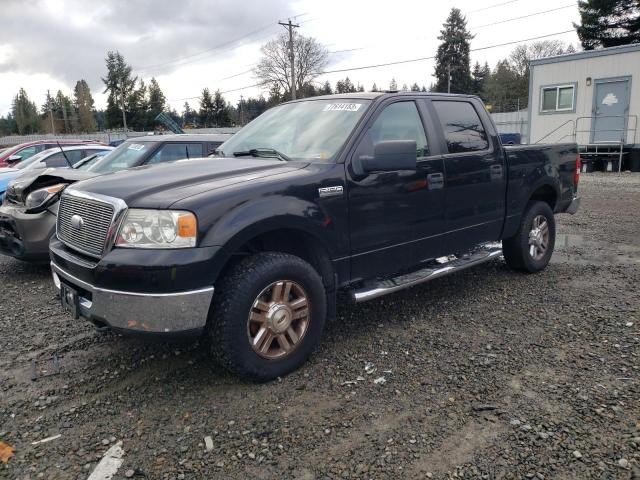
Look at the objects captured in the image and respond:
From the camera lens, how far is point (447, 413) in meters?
2.96

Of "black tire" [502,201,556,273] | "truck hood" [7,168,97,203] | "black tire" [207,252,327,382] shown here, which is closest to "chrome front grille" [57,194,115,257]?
"black tire" [207,252,327,382]

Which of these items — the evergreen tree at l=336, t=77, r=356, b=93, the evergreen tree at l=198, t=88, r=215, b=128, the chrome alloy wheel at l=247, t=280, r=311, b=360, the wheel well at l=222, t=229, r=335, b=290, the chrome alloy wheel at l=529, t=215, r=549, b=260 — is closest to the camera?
the chrome alloy wheel at l=247, t=280, r=311, b=360

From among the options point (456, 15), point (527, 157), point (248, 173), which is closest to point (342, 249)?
point (248, 173)

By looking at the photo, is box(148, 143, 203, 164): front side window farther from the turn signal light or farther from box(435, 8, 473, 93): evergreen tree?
box(435, 8, 473, 93): evergreen tree

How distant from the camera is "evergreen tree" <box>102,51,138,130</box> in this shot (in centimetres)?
7569

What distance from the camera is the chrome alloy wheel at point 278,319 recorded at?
3242 millimetres

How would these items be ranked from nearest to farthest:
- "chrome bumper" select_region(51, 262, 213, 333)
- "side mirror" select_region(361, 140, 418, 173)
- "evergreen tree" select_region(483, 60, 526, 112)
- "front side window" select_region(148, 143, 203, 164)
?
"chrome bumper" select_region(51, 262, 213, 333) < "side mirror" select_region(361, 140, 418, 173) < "front side window" select_region(148, 143, 203, 164) < "evergreen tree" select_region(483, 60, 526, 112)

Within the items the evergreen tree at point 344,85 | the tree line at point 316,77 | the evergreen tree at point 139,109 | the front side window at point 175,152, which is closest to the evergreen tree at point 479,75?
the tree line at point 316,77

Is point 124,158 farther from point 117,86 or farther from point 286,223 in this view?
point 117,86

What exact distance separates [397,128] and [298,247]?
4.44ft

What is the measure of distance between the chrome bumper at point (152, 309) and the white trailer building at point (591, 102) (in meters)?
18.5

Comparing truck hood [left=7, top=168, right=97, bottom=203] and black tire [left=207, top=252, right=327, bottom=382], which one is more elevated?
truck hood [left=7, top=168, right=97, bottom=203]

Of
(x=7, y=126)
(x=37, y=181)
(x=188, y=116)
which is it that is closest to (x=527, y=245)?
(x=37, y=181)

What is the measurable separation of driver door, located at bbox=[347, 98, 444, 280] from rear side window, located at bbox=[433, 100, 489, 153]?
25 centimetres
